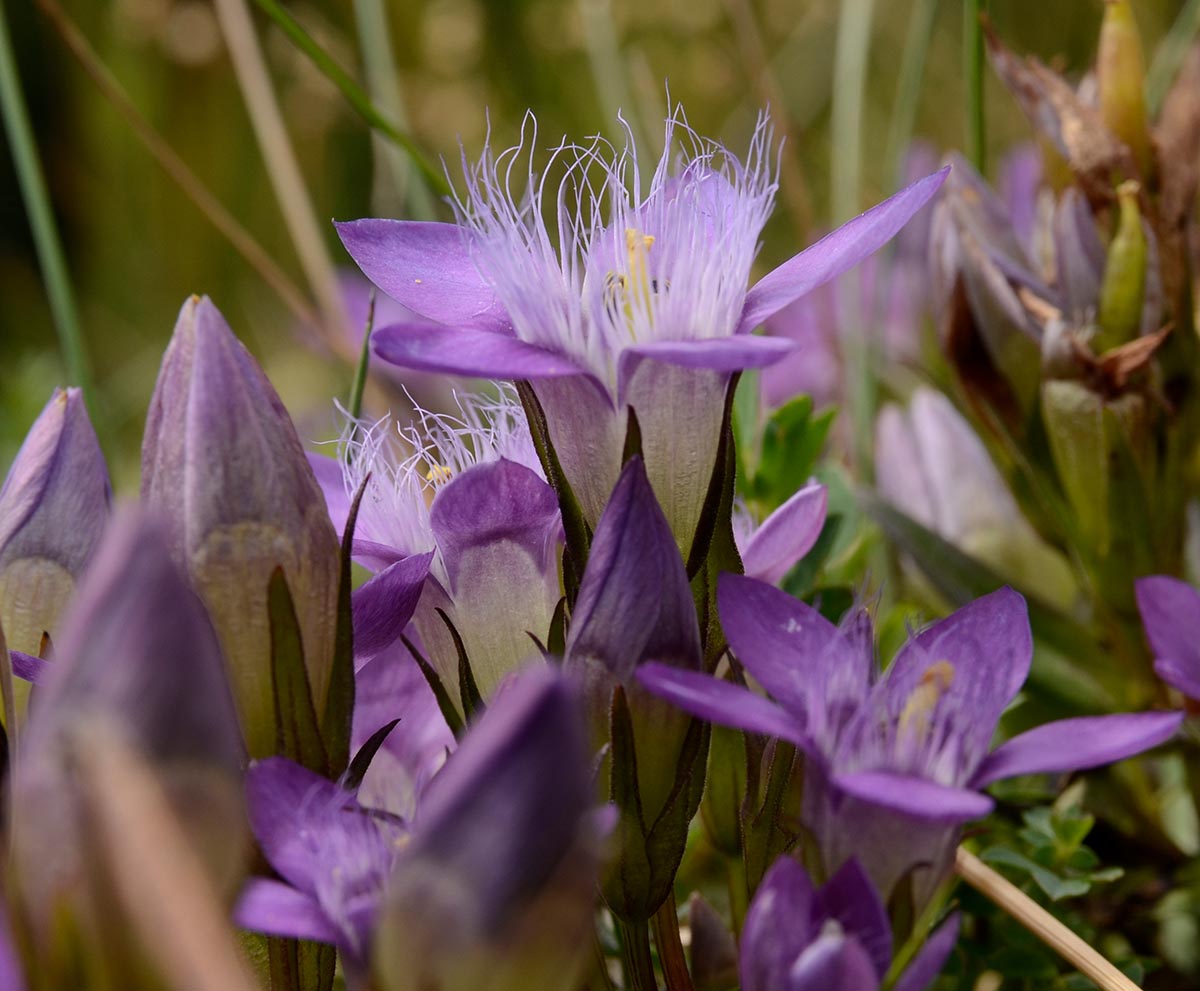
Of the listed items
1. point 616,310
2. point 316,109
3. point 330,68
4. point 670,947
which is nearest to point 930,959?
point 670,947

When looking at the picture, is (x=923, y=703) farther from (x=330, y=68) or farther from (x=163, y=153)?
(x=163, y=153)

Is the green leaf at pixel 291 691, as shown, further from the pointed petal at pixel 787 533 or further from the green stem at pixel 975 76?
the green stem at pixel 975 76

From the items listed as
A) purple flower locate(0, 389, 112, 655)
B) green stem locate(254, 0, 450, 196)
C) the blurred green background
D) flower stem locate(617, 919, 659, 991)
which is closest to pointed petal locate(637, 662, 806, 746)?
flower stem locate(617, 919, 659, 991)

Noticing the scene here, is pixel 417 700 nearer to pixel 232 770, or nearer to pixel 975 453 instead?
pixel 232 770

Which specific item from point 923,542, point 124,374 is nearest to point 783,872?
point 923,542

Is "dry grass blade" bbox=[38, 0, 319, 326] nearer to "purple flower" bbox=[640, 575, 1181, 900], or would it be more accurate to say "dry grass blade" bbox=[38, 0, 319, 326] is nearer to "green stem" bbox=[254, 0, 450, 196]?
"green stem" bbox=[254, 0, 450, 196]

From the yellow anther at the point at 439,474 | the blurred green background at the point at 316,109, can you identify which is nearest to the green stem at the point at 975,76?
the yellow anther at the point at 439,474
